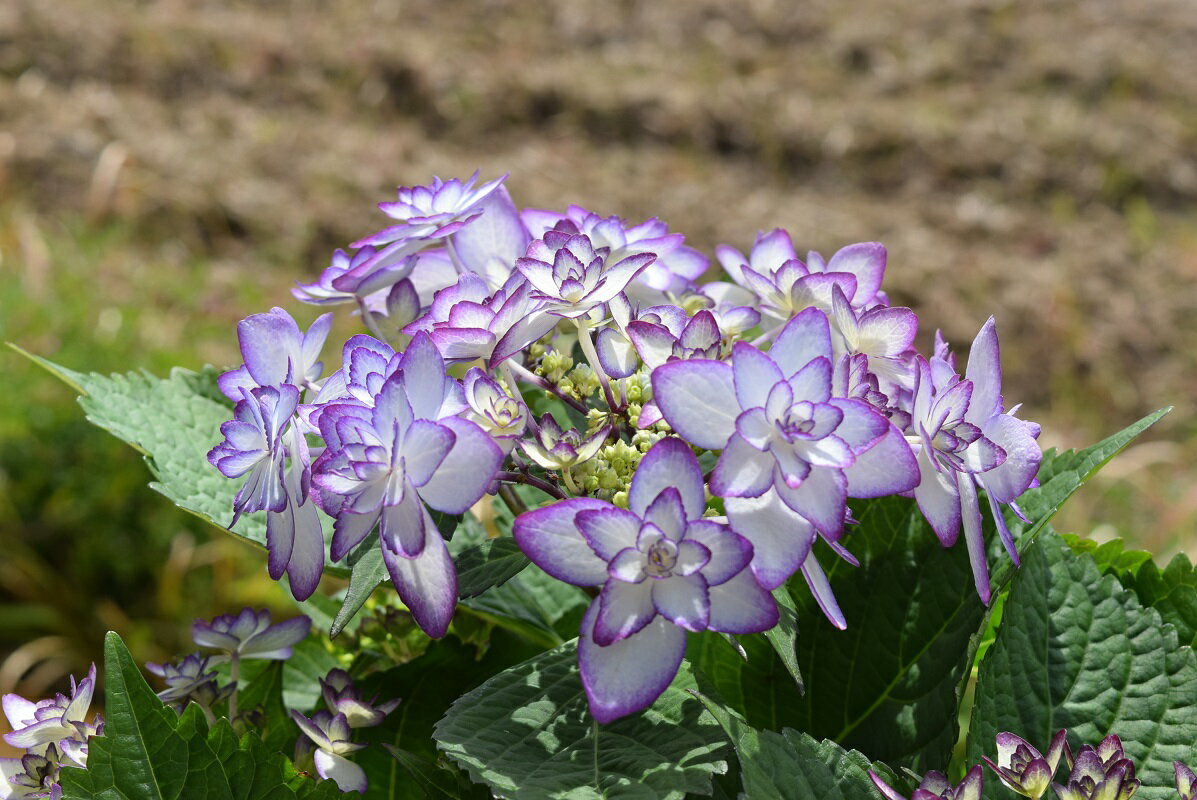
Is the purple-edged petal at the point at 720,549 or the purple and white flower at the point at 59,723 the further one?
the purple and white flower at the point at 59,723

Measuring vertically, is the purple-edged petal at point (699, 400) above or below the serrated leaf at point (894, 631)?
above

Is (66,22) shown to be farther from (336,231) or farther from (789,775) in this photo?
(789,775)

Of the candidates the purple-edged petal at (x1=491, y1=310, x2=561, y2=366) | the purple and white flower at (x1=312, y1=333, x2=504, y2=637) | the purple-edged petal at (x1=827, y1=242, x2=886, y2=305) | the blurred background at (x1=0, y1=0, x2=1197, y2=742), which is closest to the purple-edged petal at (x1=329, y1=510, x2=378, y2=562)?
the purple and white flower at (x1=312, y1=333, x2=504, y2=637)

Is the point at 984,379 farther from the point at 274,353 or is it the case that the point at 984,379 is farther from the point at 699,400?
the point at 274,353

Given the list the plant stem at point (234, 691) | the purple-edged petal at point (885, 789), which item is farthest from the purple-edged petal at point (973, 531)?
the plant stem at point (234, 691)

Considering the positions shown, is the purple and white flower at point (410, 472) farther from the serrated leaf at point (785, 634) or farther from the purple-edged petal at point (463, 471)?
the serrated leaf at point (785, 634)

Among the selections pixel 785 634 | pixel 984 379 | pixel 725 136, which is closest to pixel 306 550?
pixel 785 634
